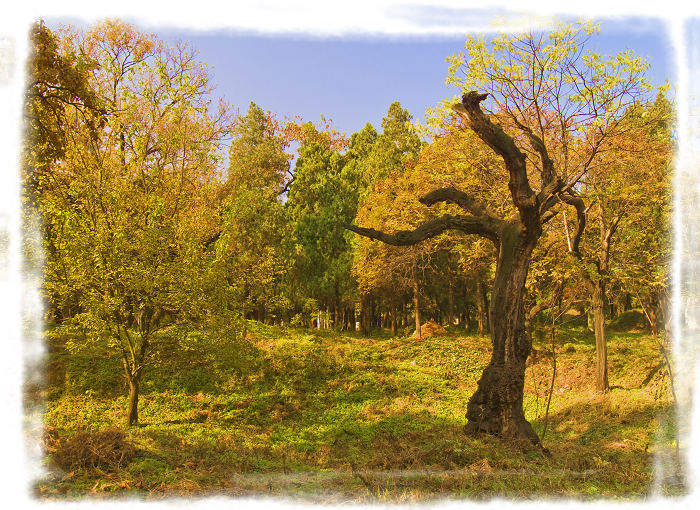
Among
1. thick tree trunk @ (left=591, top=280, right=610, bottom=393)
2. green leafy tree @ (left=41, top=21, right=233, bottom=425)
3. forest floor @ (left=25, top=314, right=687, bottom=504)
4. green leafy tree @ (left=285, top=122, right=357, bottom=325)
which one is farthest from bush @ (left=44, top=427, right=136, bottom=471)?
green leafy tree @ (left=285, top=122, right=357, bottom=325)

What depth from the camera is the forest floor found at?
6.16m

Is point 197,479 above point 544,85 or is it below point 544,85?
below

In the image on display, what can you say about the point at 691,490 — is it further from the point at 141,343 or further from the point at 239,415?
the point at 141,343

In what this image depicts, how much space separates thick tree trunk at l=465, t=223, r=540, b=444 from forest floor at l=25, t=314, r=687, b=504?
0.72 m

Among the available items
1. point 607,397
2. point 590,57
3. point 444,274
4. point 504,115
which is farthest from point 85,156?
point 444,274

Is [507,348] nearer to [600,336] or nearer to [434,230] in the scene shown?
[434,230]

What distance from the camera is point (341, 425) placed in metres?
14.0

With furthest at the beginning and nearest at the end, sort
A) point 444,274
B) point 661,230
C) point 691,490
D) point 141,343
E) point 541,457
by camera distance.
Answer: point 444,274 < point 661,230 < point 141,343 < point 541,457 < point 691,490

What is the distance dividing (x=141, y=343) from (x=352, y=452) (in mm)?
7058

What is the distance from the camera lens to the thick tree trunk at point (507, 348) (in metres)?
9.73

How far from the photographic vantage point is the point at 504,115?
41.3ft

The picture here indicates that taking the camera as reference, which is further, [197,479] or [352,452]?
[352,452]

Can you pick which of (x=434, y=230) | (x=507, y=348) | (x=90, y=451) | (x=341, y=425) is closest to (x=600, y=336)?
(x=507, y=348)

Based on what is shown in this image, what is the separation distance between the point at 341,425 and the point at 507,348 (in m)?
6.25
